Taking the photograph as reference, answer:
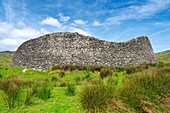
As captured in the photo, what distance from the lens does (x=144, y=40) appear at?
24.5m

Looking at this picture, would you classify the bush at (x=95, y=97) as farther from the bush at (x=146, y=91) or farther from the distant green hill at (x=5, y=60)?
the distant green hill at (x=5, y=60)

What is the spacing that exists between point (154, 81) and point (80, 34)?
16878 mm

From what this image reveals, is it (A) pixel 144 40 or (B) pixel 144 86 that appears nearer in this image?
(B) pixel 144 86

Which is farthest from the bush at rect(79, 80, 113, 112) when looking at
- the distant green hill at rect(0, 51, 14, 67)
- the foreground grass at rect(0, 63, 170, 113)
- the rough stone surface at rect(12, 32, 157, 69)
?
the distant green hill at rect(0, 51, 14, 67)

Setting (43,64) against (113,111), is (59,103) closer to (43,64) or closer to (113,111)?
(113,111)

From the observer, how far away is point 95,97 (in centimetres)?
502

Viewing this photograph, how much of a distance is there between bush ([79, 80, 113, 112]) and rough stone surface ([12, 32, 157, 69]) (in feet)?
52.1

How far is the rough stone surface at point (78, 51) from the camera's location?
2125cm

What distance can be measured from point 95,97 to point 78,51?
16473 mm

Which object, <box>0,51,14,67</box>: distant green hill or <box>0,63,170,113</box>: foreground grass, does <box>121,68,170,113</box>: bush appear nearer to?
<box>0,63,170,113</box>: foreground grass

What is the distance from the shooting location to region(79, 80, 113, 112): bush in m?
4.97

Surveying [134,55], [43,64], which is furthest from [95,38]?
[43,64]

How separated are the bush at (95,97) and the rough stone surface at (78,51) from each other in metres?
15.9

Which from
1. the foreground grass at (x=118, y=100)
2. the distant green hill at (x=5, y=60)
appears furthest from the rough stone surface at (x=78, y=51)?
the distant green hill at (x=5, y=60)
